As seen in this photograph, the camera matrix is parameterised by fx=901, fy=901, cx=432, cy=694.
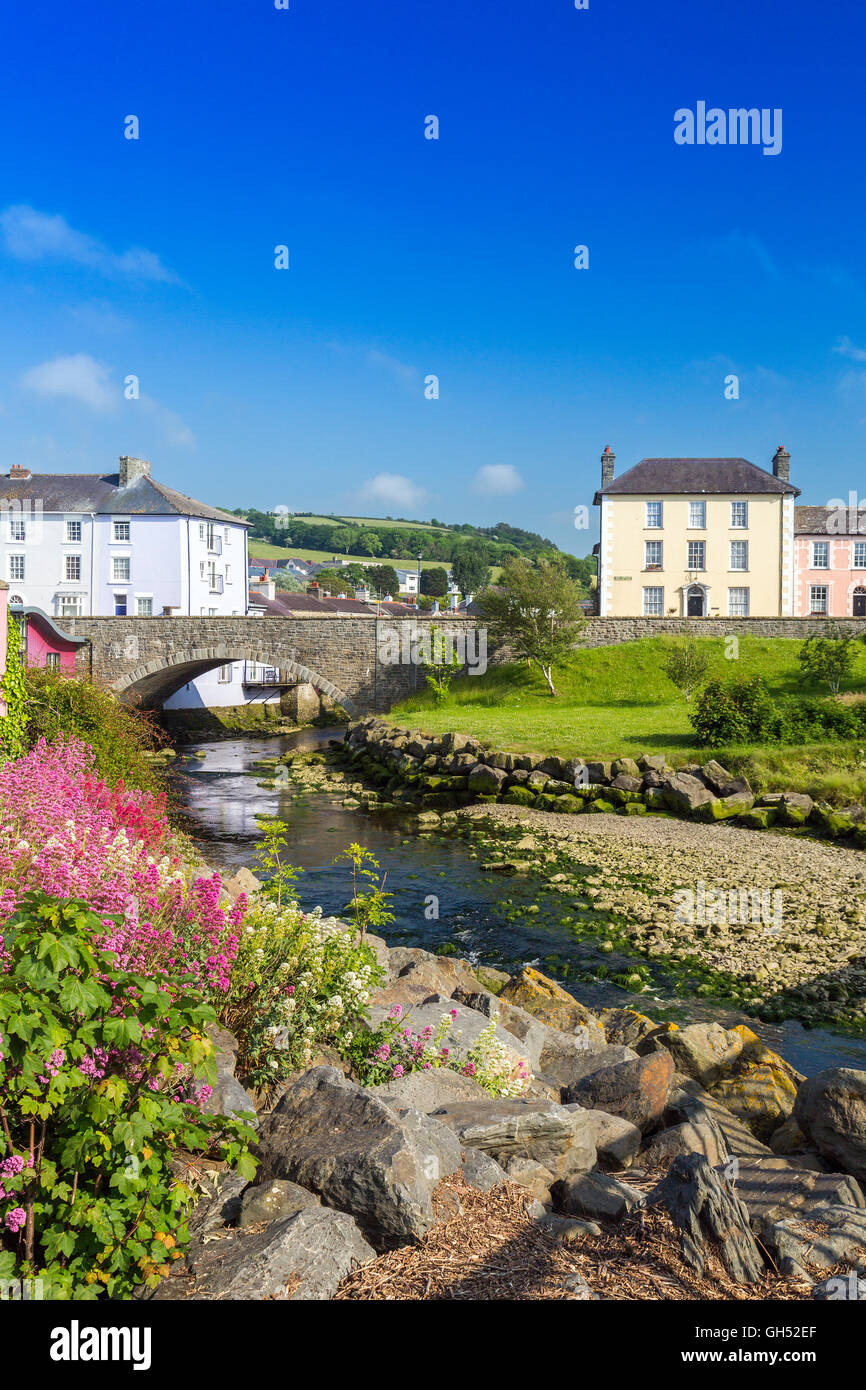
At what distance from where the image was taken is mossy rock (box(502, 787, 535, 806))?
26.6 metres

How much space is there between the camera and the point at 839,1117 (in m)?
6.50

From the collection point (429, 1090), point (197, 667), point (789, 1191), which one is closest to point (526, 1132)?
point (429, 1090)

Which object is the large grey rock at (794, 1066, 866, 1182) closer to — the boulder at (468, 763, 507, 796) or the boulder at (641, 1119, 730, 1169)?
the boulder at (641, 1119, 730, 1169)

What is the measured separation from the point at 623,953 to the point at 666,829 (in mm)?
9128

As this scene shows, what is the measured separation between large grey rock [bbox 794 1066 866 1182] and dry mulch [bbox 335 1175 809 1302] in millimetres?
2340

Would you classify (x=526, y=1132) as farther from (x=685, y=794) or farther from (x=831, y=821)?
(x=685, y=794)

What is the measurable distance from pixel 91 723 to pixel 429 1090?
11.6 m

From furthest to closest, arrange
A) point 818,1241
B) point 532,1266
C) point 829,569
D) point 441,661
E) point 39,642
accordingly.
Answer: point 829,569
point 441,661
point 39,642
point 818,1241
point 532,1266

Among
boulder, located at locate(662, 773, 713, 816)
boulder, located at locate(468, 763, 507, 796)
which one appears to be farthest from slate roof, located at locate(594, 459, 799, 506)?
boulder, located at locate(662, 773, 713, 816)

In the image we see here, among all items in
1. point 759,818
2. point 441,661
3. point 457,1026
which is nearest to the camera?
point 457,1026

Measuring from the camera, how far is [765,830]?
72.3 feet

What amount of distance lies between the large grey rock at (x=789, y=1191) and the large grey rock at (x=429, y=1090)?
1.76 meters

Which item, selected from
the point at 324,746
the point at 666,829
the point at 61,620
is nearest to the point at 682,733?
the point at 666,829
